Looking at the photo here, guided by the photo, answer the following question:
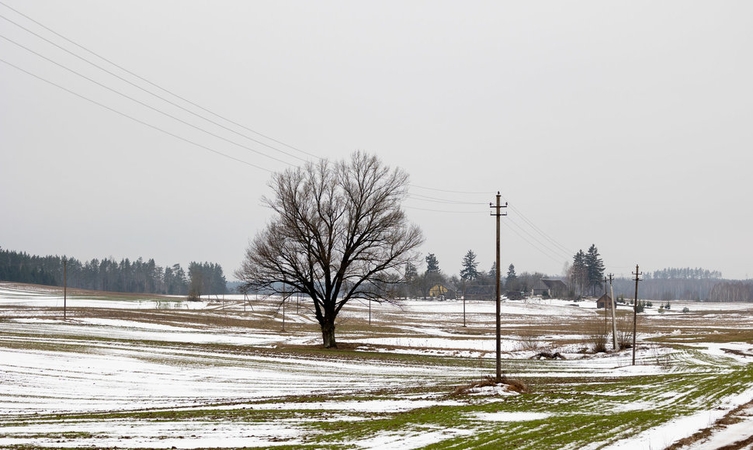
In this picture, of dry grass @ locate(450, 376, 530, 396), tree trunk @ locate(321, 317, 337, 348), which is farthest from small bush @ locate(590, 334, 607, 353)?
dry grass @ locate(450, 376, 530, 396)

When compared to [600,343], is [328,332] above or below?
above

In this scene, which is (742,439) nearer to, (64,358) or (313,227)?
(64,358)

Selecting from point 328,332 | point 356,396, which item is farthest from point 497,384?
point 328,332

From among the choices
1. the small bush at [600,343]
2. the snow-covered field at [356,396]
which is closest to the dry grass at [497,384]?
the snow-covered field at [356,396]

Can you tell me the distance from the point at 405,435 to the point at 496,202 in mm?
18013

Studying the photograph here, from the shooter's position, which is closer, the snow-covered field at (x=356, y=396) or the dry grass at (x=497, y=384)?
the snow-covered field at (x=356, y=396)

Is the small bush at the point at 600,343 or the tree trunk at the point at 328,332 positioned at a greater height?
the tree trunk at the point at 328,332

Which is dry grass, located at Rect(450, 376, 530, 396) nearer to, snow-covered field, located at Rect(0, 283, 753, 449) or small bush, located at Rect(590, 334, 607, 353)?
snow-covered field, located at Rect(0, 283, 753, 449)

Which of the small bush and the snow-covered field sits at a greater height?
the snow-covered field

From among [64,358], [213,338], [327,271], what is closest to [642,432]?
[64,358]

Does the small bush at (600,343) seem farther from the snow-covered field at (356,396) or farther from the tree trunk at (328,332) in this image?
the tree trunk at (328,332)

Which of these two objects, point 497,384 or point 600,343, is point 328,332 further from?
point 497,384

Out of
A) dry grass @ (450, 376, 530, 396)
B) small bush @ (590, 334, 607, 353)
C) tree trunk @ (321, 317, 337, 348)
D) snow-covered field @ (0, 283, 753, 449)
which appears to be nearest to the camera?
snow-covered field @ (0, 283, 753, 449)

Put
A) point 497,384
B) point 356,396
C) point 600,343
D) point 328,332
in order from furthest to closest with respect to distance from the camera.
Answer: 1. point 600,343
2. point 328,332
3. point 497,384
4. point 356,396
